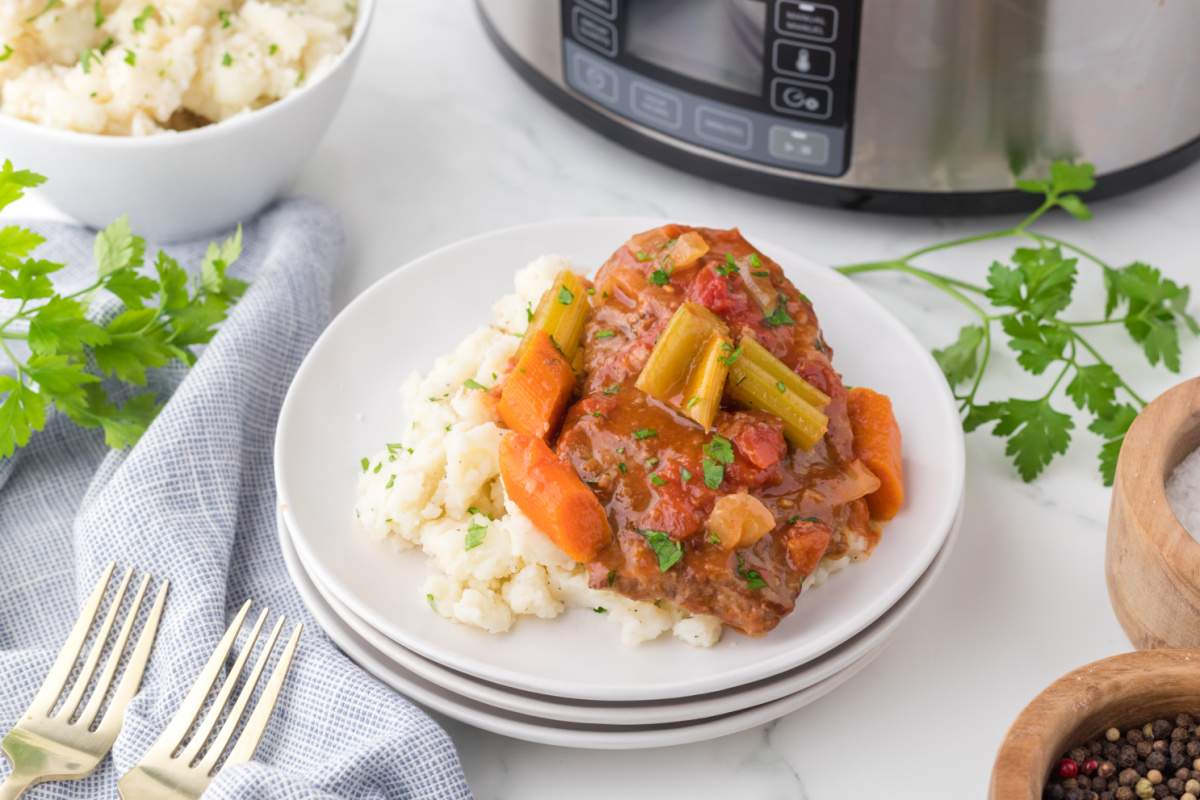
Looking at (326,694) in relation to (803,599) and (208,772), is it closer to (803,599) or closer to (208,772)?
(208,772)

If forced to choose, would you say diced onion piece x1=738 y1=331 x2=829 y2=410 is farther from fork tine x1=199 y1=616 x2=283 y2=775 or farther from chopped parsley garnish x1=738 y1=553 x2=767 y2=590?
fork tine x1=199 y1=616 x2=283 y2=775

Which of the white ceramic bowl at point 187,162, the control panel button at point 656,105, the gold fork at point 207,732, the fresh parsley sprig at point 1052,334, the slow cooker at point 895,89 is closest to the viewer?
the gold fork at point 207,732

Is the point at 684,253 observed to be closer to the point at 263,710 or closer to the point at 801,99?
the point at 801,99

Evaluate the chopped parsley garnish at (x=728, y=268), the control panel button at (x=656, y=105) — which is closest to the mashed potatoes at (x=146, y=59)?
the control panel button at (x=656, y=105)

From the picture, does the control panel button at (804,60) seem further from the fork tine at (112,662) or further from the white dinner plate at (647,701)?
the fork tine at (112,662)

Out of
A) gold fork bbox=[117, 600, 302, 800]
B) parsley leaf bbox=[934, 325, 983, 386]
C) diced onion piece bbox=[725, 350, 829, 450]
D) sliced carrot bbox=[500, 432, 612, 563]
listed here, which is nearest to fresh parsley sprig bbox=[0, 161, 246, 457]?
gold fork bbox=[117, 600, 302, 800]

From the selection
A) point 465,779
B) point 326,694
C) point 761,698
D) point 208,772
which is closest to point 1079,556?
point 761,698

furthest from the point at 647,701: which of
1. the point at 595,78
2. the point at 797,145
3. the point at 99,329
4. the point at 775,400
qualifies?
the point at 595,78
